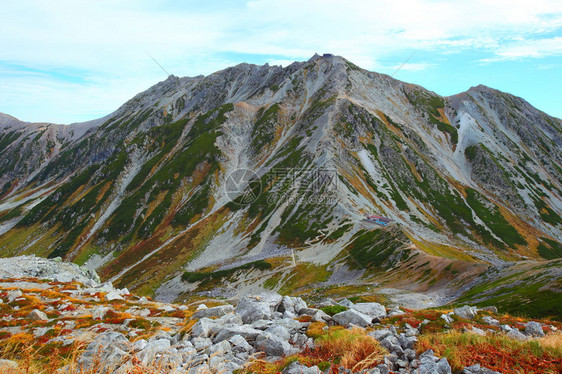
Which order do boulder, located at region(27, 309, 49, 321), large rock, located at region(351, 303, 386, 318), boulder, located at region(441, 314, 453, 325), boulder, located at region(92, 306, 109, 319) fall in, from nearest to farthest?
1. boulder, located at region(441, 314, 453, 325)
2. large rock, located at region(351, 303, 386, 318)
3. boulder, located at region(92, 306, 109, 319)
4. boulder, located at region(27, 309, 49, 321)

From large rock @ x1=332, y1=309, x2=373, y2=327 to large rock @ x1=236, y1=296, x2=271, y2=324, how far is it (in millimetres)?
4155

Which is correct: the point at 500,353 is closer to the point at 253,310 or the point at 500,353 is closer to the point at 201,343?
the point at 201,343

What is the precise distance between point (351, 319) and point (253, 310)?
5810mm

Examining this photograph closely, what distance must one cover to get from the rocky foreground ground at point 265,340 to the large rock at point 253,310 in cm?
7

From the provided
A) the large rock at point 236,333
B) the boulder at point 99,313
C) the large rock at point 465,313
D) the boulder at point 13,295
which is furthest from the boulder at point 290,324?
the boulder at point 13,295

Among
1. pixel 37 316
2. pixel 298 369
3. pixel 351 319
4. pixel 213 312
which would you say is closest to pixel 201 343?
pixel 298 369

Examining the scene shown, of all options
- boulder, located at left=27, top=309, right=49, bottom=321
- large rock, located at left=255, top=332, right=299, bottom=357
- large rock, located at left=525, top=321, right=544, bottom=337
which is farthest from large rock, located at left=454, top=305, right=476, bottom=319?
boulder, located at left=27, top=309, right=49, bottom=321

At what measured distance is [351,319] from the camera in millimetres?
16438

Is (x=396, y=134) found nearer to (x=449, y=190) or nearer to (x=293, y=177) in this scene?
(x=449, y=190)

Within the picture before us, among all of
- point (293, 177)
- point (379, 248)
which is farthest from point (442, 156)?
point (379, 248)

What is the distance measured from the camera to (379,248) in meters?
81.4

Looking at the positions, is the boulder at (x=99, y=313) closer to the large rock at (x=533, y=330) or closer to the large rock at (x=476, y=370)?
the large rock at (x=476, y=370)

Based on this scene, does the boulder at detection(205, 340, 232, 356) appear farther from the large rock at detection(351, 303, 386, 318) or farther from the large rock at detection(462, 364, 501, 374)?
the large rock at detection(351, 303, 386, 318)

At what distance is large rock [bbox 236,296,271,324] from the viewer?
1777 cm
